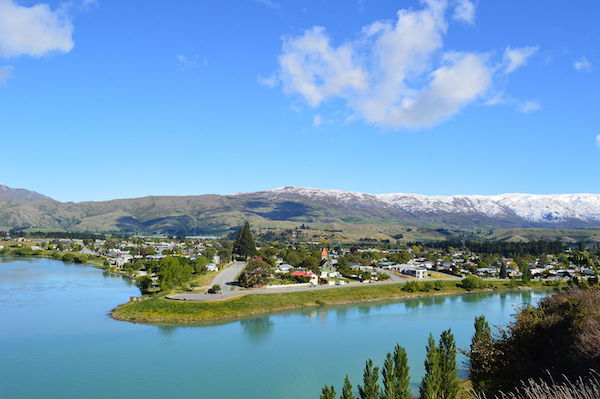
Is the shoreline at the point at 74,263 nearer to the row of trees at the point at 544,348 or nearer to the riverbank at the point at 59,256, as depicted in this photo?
the riverbank at the point at 59,256

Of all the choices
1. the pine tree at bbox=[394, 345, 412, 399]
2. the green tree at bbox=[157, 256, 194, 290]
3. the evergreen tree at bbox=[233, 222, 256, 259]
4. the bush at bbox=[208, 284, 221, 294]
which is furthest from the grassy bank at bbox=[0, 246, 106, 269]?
the pine tree at bbox=[394, 345, 412, 399]

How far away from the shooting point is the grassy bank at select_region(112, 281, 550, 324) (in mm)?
44562

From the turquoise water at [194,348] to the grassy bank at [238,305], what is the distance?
7.11 ft

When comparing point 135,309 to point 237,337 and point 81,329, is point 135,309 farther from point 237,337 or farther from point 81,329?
Result: point 237,337

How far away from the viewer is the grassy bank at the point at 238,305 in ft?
146

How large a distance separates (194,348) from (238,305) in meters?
13.8

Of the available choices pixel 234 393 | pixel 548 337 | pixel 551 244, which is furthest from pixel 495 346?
pixel 551 244

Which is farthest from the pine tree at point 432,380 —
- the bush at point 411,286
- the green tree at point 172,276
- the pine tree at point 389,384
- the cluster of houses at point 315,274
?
the bush at point 411,286

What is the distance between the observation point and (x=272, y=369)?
30500 mm

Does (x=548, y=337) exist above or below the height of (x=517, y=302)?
above

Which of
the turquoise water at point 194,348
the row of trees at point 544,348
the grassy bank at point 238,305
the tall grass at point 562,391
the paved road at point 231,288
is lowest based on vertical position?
the turquoise water at point 194,348

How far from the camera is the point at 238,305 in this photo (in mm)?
49156

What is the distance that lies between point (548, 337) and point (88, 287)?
204 feet

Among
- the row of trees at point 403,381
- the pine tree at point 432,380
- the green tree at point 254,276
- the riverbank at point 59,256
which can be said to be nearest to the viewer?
the row of trees at point 403,381
